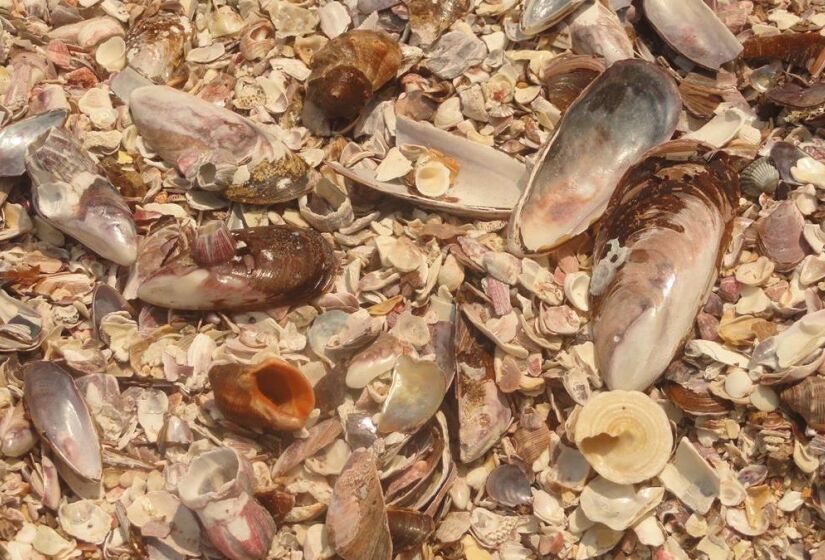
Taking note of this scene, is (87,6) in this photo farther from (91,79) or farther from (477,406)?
(477,406)

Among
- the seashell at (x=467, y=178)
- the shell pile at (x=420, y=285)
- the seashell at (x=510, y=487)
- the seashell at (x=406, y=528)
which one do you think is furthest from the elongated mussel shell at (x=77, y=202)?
the seashell at (x=510, y=487)

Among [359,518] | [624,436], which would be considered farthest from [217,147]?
[624,436]

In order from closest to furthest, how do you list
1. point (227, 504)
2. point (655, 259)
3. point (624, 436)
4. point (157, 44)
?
point (227, 504) < point (624, 436) < point (655, 259) < point (157, 44)

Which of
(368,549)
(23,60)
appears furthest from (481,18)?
(368,549)

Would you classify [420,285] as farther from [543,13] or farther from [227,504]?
[543,13]

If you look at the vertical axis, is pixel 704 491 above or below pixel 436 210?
below

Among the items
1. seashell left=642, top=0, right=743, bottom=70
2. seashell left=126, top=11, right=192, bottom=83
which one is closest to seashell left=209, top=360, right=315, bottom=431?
seashell left=126, top=11, right=192, bottom=83

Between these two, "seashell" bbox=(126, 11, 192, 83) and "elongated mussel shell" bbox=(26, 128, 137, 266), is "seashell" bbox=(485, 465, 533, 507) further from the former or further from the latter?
"seashell" bbox=(126, 11, 192, 83)

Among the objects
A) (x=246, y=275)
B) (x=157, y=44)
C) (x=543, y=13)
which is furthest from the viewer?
(x=157, y=44)
